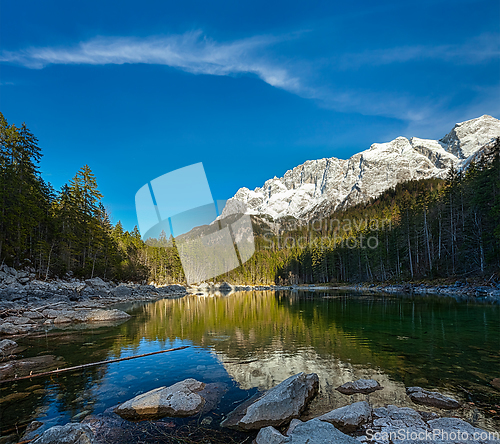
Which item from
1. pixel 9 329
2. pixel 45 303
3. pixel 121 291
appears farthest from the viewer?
pixel 121 291

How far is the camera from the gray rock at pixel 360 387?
8.77m

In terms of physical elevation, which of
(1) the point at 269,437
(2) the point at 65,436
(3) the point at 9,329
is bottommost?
(3) the point at 9,329

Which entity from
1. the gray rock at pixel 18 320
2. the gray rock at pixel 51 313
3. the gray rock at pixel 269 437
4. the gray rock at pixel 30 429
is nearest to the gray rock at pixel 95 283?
the gray rock at pixel 51 313

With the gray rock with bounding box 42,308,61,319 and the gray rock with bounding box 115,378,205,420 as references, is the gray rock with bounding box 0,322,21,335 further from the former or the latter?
the gray rock with bounding box 115,378,205,420

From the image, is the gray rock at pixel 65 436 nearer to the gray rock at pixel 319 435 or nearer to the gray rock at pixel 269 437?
the gray rock at pixel 269 437

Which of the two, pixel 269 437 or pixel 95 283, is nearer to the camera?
pixel 269 437

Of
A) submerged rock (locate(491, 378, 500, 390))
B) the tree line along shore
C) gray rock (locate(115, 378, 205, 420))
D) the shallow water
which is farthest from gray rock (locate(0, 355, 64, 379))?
the tree line along shore

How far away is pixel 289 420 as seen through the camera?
7.04 metres

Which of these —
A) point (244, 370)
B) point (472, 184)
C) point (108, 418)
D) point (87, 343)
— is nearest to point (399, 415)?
point (244, 370)

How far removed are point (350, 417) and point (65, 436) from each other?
6056 mm

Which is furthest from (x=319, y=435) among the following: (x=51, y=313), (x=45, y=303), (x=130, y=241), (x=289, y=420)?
(x=130, y=241)

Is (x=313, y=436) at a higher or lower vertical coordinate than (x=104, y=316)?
higher

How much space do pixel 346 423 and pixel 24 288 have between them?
124 feet

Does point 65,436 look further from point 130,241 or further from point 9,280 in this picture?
point 130,241
